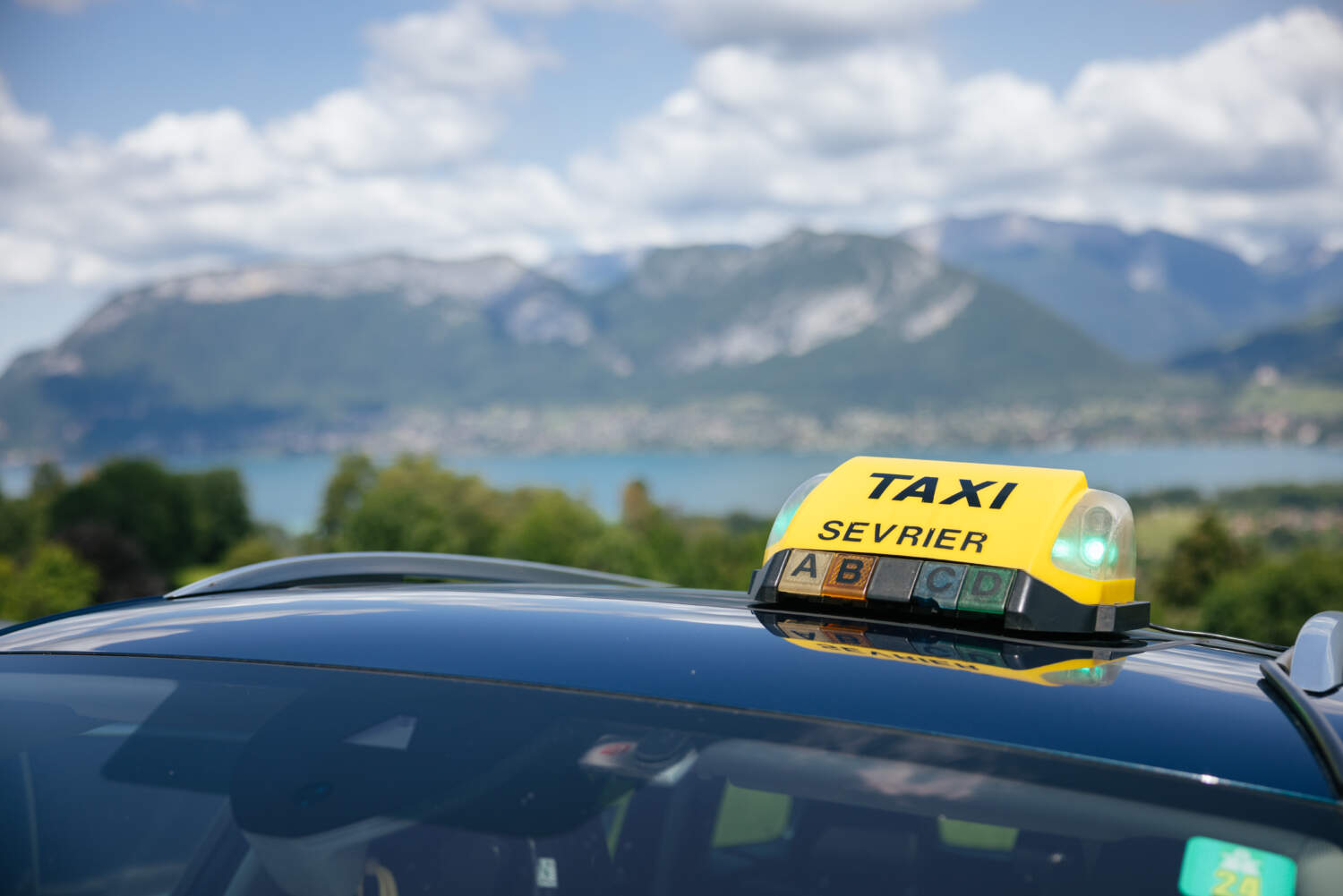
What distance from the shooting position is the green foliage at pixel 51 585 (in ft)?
197

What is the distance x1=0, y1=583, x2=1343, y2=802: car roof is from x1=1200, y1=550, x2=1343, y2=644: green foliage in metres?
61.2

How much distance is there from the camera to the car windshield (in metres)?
1.14

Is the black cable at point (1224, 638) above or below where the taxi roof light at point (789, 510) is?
below

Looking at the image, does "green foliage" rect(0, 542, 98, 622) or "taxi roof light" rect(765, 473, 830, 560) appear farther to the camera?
"green foliage" rect(0, 542, 98, 622)

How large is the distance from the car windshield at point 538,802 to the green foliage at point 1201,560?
77.5 m

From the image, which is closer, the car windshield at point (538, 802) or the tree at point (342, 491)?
the car windshield at point (538, 802)

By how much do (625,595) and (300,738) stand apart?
631mm

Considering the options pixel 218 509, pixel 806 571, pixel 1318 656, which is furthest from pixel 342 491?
pixel 1318 656

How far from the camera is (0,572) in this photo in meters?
63.8

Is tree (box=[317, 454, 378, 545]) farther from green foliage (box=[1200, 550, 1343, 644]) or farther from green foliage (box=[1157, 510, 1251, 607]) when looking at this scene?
green foliage (box=[1200, 550, 1343, 644])

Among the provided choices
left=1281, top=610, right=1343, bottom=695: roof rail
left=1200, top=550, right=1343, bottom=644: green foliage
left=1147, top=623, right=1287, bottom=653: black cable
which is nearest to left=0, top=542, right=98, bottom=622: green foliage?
left=1200, top=550, right=1343, bottom=644: green foliage

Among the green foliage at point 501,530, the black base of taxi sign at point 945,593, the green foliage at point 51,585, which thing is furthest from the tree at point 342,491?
the black base of taxi sign at point 945,593

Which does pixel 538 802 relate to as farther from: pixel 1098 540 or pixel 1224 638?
pixel 1224 638

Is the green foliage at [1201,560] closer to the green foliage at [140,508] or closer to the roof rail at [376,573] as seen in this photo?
the green foliage at [140,508]
